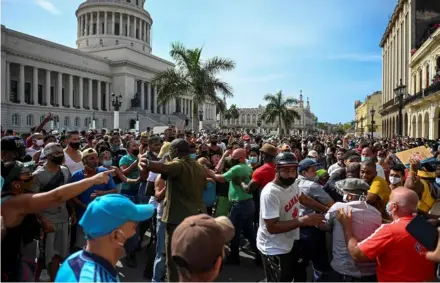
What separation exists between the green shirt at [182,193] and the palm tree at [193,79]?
18257mm

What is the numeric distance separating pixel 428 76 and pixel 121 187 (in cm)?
3148

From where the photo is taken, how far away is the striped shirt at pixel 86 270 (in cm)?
203

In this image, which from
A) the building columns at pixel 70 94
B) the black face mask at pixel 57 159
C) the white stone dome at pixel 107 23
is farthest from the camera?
the white stone dome at pixel 107 23

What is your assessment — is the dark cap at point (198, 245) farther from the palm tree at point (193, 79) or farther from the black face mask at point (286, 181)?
the palm tree at point (193, 79)

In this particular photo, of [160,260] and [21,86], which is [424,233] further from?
[21,86]

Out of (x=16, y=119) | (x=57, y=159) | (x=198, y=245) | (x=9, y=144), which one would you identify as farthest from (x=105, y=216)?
(x=16, y=119)

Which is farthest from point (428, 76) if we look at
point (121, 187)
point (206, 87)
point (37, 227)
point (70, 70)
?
point (70, 70)

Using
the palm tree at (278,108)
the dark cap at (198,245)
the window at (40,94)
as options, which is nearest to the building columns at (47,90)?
the window at (40,94)

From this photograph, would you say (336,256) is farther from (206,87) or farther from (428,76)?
(428,76)

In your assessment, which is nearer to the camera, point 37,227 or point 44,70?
point 37,227

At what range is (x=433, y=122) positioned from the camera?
91.2ft

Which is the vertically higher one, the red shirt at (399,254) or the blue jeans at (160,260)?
the red shirt at (399,254)

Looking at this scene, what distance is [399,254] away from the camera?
2.98 metres

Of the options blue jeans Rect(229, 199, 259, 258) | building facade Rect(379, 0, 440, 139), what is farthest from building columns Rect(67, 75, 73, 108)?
blue jeans Rect(229, 199, 259, 258)
